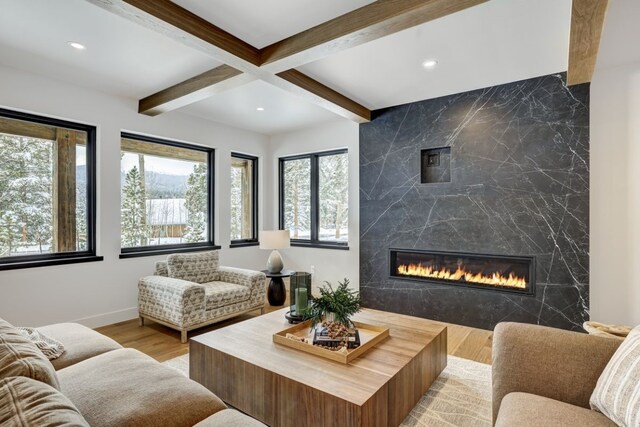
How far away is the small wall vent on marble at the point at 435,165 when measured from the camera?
157 inches

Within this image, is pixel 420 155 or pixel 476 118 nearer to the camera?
pixel 476 118

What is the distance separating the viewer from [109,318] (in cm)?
377

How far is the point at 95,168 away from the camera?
147 inches

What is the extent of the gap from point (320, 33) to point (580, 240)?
3054 millimetres

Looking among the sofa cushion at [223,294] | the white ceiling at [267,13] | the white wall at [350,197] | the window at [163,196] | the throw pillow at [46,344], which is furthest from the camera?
the white wall at [350,197]

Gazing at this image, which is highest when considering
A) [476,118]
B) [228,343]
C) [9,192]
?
[476,118]

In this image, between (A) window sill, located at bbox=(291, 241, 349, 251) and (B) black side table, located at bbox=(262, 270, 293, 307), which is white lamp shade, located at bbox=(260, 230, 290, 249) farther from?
(A) window sill, located at bbox=(291, 241, 349, 251)

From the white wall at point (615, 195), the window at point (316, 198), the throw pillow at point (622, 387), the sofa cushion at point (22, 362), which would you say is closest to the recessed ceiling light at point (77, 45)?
the sofa cushion at point (22, 362)

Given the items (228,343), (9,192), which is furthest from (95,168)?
(228,343)

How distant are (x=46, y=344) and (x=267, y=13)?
92.7 inches

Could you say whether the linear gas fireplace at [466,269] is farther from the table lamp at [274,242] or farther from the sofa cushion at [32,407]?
the sofa cushion at [32,407]

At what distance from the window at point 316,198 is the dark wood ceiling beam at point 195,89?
88.0 inches

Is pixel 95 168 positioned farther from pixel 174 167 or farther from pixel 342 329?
pixel 342 329

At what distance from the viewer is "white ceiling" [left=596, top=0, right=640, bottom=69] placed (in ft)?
7.41
